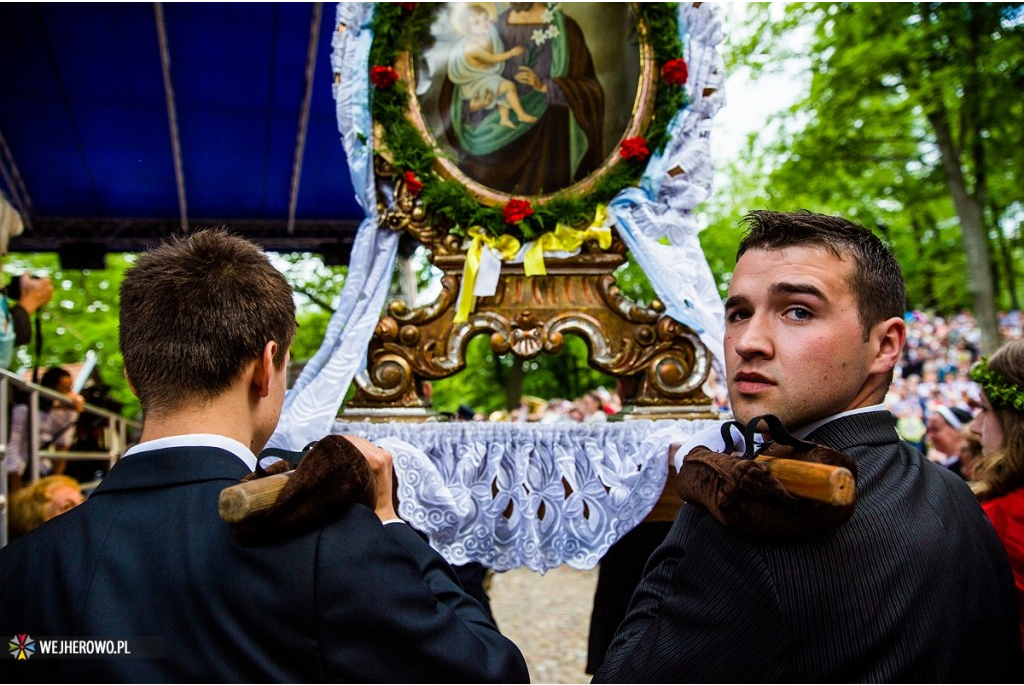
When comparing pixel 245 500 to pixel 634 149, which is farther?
pixel 634 149

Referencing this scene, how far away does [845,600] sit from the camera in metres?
1.35

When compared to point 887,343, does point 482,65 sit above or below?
above

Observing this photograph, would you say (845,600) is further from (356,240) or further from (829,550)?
(356,240)

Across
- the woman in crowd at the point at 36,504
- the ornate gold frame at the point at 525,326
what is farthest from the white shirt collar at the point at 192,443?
the woman in crowd at the point at 36,504

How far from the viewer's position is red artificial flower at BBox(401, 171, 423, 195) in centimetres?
332

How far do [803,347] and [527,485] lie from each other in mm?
1525

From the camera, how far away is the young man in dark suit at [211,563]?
1378mm

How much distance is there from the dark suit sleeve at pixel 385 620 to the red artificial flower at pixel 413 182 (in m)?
2.05

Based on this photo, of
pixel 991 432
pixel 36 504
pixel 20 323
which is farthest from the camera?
pixel 20 323

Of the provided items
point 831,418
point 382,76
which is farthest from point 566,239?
point 831,418

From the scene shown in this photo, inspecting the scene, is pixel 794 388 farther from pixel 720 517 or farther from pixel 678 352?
pixel 678 352

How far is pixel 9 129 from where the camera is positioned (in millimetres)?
6844

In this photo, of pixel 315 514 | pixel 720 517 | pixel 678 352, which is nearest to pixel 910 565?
pixel 720 517

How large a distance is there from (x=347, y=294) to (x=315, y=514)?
1.98m
